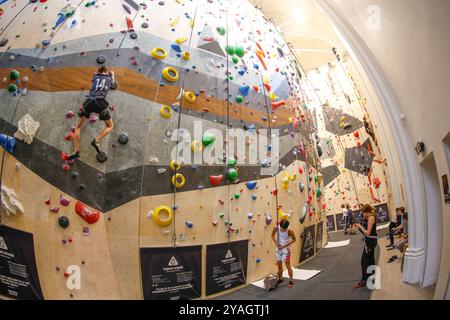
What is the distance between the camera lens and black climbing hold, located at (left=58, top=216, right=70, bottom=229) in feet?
10.3

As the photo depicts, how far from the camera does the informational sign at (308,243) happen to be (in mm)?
5125

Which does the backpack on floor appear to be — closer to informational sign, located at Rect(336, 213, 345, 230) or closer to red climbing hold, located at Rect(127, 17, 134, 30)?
red climbing hold, located at Rect(127, 17, 134, 30)

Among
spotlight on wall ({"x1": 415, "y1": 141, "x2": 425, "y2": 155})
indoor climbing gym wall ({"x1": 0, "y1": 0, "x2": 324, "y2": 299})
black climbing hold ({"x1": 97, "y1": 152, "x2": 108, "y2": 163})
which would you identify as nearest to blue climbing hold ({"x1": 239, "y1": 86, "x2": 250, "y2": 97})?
indoor climbing gym wall ({"x1": 0, "y1": 0, "x2": 324, "y2": 299})

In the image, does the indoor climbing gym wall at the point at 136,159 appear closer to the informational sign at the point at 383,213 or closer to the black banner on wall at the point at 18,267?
the black banner on wall at the point at 18,267

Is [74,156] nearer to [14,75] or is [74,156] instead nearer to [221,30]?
[14,75]

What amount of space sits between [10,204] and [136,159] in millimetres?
1702

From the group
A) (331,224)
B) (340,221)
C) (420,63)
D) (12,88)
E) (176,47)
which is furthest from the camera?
(331,224)

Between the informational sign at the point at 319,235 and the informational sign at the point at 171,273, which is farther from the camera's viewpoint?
the informational sign at the point at 319,235

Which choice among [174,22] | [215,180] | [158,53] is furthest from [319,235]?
[174,22]

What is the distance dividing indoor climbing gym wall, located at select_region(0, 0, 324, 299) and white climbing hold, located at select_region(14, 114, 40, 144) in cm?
1

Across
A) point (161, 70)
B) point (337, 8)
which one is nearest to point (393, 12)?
point (337, 8)

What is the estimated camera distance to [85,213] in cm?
319

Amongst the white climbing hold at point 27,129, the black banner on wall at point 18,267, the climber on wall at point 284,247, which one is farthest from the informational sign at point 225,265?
the white climbing hold at point 27,129

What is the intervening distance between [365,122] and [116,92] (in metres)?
9.20
